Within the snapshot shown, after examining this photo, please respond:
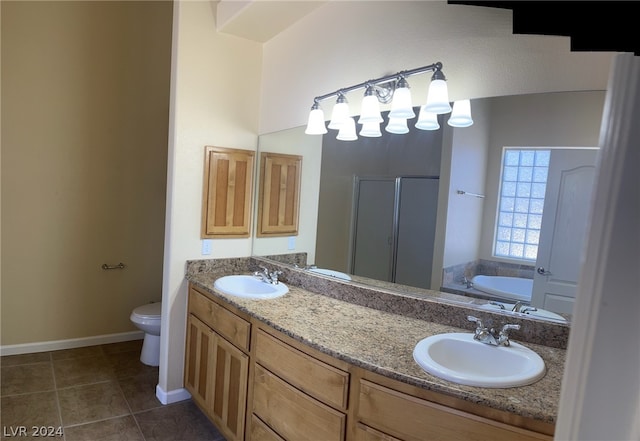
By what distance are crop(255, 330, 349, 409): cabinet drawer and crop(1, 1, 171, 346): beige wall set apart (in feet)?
7.17

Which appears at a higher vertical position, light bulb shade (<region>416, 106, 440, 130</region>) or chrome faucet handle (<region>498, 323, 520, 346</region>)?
light bulb shade (<region>416, 106, 440, 130</region>)

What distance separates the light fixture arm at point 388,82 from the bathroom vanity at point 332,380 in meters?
1.06

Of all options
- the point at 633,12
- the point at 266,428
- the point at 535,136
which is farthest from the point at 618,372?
the point at 266,428

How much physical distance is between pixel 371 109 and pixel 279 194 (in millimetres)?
1049

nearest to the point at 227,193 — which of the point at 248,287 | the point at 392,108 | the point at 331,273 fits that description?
the point at 248,287

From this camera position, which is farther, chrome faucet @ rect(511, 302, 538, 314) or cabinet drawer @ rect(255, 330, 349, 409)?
chrome faucet @ rect(511, 302, 538, 314)

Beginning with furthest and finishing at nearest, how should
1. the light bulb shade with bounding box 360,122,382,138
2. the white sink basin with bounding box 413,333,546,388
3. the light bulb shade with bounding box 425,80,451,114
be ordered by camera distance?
the light bulb shade with bounding box 360,122,382,138
the light bulb shade with bounding box 425,80,451,114
the white sink basin with bounding box 413,333,546,388

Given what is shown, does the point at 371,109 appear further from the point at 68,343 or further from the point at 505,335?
the point at 68,343

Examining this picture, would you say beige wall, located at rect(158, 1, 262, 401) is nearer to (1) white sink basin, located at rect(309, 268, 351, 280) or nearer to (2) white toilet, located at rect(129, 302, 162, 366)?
(2) white toilet, located at rect(129, 302, 162, 366)

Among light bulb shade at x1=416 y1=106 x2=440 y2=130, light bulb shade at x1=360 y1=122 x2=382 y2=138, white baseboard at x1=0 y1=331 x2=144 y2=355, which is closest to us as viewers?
light bulb shade at x1=416 y1=106 x2=440 y2=130

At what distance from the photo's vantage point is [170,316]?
2535 millimetres

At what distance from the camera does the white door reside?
1.41m

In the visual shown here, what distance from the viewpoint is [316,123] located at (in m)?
2.24

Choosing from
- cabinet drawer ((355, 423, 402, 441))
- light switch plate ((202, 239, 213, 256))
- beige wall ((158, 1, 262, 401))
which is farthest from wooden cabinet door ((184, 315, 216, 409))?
cabinet drawer ((355, 423, 402, 441))
